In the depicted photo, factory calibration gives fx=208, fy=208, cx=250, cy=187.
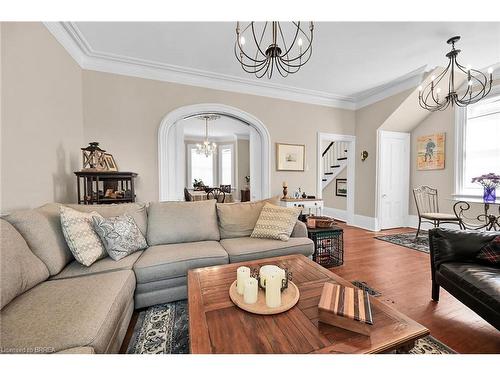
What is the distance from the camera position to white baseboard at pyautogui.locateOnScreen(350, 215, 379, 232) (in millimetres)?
4500

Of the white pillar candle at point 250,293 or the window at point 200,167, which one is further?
the window at point 200,167

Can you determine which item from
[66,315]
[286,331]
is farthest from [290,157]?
[66,315]

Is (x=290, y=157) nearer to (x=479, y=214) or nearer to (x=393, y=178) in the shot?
(x=393, y=178)

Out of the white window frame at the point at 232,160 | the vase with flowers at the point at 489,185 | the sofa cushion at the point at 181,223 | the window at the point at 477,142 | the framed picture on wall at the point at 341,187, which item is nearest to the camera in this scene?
the sofa cushion at the point at 181,223

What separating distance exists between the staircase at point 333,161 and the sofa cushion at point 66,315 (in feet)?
19.3

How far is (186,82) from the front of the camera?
360cm

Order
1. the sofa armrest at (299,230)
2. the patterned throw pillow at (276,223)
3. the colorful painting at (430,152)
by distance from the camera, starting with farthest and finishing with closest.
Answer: the colorful painting at (430,152), the sofa armrest at (299,230), the patterned throw pillow at (276,223)

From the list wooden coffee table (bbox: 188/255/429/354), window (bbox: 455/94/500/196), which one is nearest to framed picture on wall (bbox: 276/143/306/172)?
window (bbox: 455/94/500/196)

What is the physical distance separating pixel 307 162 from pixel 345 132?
4.16ft

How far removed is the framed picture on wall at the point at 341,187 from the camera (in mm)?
5824

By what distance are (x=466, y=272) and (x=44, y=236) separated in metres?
3.04

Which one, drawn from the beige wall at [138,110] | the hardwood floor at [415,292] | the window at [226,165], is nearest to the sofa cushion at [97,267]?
the beige wall at [138,110]

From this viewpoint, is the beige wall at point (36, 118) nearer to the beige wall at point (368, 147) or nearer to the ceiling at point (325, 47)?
the ceiling at point (325, 47)

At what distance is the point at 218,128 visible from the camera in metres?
6.87
